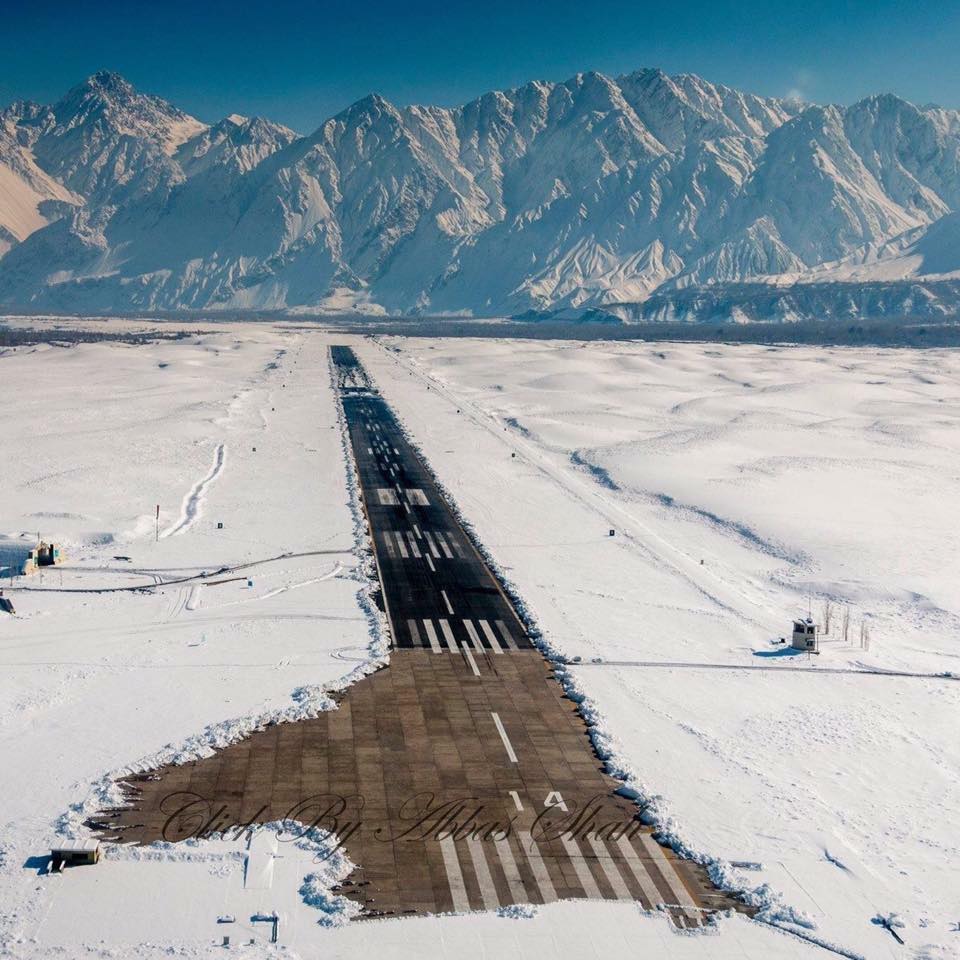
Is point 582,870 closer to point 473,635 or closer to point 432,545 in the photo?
point 473,635

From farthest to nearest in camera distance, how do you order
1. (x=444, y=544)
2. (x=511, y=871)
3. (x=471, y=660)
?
1. (x=444, y=544)
2. (x=471, y=660)
3. (x=511, y=871)

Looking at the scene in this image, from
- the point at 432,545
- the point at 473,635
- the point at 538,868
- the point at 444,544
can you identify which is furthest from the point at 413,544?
the point at 538,868

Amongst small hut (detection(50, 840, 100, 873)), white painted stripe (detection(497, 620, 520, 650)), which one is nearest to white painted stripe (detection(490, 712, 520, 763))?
white painted stripe (detection(497, 620, 520, 650))

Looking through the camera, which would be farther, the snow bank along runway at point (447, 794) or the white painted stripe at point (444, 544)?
the white painted stripe at point (444, 544)

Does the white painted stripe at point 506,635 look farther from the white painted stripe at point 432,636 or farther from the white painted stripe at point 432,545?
the white painted stripe at point 432,545

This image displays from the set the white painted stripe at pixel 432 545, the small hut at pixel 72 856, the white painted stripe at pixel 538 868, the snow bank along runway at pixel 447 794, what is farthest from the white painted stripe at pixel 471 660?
the small hut at pixel 72 856

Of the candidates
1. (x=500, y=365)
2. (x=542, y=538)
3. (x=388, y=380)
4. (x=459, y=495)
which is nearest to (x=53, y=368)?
(x=388, y=380)

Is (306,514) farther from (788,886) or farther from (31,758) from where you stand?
(788,886)
